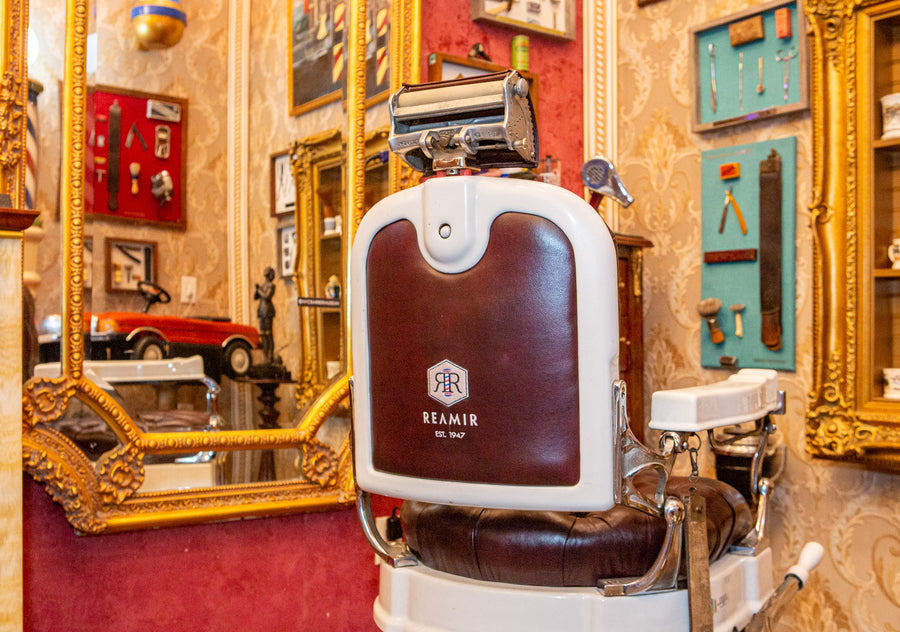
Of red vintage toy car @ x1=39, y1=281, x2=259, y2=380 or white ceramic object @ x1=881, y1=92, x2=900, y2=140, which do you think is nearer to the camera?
red vintage toy car @ x1=39, y1=281, x2=259, y2=380

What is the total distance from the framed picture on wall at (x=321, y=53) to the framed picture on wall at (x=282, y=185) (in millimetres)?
141

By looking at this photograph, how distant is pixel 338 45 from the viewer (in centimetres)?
251

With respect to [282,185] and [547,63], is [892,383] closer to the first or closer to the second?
[547,63]

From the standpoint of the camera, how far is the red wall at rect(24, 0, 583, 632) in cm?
212

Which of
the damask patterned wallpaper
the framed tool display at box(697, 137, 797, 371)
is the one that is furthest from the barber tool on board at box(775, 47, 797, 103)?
the damask patterned wallpaper

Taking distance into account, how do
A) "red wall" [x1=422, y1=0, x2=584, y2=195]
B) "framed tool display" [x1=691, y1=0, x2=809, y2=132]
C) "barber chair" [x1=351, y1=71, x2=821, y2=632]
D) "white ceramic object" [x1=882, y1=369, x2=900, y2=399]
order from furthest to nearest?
1. "red wall" [x1=422, y1=0, x2=584, y2=195]
2. "framed tool display" [x1=691, y1=0, x2=809, y2=132]
3. "white ceramic object" [x1=882, y1=369, x2=900, y2=399]
4. "barber chair" [x1=351, y1=71, x2=821, y2=632]

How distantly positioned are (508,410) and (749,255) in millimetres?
1786

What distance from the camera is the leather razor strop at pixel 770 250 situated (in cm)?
273

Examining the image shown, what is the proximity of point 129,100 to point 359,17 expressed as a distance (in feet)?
2.41

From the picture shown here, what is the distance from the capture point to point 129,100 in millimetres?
2188

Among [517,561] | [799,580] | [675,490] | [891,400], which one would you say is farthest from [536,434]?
[891,400]

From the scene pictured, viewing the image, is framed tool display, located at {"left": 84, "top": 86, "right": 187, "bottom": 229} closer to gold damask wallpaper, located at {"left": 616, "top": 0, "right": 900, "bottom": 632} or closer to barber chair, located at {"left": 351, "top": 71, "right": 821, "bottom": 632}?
barber chair, located at {"left": 351, "top": 71, "right": 821, "bottom": 632}

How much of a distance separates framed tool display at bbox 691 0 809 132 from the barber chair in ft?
5.30

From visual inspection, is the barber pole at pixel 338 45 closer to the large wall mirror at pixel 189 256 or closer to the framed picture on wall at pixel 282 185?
the large wall mirror at pixel 189 256
